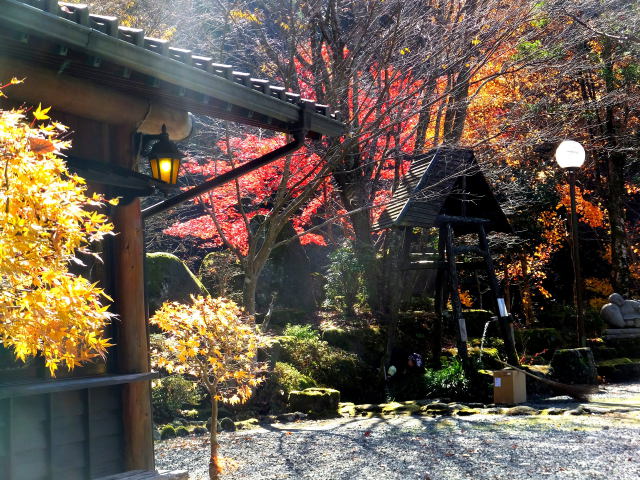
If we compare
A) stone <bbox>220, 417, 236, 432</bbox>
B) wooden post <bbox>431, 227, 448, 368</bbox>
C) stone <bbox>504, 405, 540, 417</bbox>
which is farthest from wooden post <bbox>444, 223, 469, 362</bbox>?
stone <bbox>220, 417, 236, 432</bbox>

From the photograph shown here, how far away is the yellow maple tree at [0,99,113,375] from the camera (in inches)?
110

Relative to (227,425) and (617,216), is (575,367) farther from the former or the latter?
(617,216)

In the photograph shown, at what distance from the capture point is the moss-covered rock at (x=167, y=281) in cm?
1341

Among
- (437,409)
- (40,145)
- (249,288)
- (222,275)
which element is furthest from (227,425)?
(40,145)

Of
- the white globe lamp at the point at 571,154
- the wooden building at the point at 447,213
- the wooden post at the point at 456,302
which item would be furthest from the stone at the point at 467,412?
the white globe lamp at the point at 571,154

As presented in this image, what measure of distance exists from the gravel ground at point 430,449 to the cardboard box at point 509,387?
3.89 ft

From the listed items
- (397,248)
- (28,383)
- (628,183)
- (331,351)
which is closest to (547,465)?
(28,383)

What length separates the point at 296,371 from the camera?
38.2ft

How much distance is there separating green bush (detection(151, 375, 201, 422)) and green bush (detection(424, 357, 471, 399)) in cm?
432

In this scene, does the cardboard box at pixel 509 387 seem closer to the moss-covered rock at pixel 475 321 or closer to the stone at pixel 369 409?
the stone at pixel 369 409

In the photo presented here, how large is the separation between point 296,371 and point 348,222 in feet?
21.2

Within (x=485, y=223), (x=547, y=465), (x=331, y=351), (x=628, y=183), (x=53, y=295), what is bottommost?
(x=547, y=465)

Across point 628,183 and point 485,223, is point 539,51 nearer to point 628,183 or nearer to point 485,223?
point 485,223

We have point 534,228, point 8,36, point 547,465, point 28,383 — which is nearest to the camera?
point 8,36
